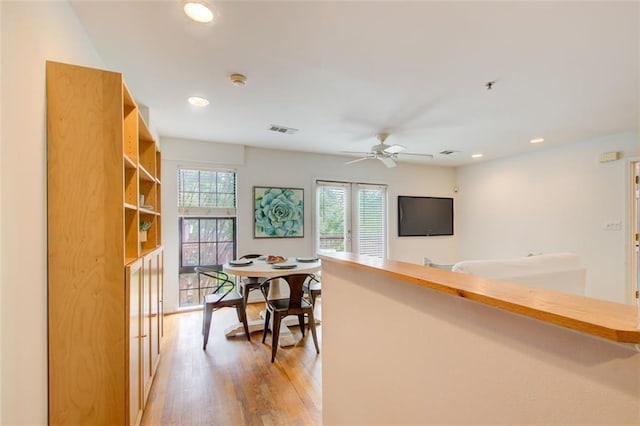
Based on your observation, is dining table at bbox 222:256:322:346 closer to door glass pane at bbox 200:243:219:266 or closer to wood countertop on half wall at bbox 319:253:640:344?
door glass pane at bbox 200:243:219:266

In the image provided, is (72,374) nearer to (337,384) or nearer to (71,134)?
(71,134)

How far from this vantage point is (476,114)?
10.4 feet

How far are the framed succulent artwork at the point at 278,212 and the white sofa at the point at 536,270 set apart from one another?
114 inches

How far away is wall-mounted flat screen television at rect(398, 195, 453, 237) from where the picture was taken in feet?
19.3

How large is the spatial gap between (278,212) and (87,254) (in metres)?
3.40

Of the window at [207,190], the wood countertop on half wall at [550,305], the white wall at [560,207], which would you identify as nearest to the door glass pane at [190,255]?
the window at [207,190]

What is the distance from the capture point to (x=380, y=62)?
2.13m

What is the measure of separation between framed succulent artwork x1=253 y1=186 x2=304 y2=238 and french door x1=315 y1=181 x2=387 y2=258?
403mm

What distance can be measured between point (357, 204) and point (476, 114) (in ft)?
8.87

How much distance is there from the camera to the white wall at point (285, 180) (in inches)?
164

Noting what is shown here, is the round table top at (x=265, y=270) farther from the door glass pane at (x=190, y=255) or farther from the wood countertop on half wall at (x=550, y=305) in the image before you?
the wood countertop on half wall at (x=550, y=305)

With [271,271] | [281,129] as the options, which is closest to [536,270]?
[271,271]

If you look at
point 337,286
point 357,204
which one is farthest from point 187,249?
point 337,286

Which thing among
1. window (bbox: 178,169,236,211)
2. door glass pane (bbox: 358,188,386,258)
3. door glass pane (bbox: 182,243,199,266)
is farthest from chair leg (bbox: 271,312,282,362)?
door glass pane (bbox: 358,188,386,258)
